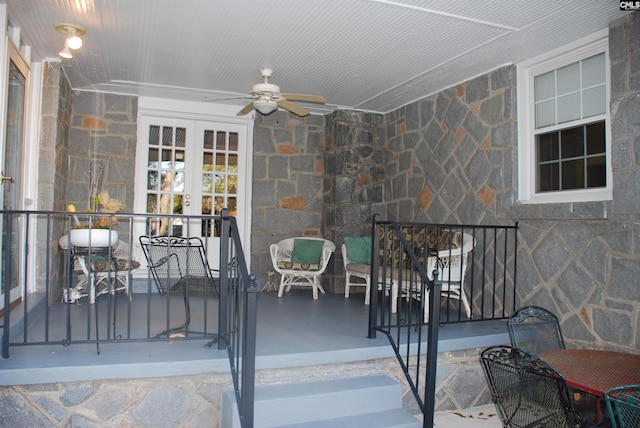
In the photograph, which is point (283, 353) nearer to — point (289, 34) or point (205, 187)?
point (289, 34)

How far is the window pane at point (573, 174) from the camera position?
3.63 metres

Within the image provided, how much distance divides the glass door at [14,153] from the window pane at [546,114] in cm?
412

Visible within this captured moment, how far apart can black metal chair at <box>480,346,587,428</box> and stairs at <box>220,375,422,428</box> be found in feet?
1.94

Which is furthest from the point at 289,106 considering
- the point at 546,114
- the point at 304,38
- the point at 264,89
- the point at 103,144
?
the point at 103,144

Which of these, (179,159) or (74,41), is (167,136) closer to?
(179,159)

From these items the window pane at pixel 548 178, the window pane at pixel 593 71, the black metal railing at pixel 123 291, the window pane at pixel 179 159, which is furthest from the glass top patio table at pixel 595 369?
the window pane at pixel 179 159

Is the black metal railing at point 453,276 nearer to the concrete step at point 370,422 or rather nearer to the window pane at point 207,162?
the concrete step at point 370,422

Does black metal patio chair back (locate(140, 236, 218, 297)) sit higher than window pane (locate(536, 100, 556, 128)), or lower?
lower

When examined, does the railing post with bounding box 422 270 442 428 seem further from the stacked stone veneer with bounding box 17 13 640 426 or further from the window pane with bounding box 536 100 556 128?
the window pane with bounding box 536 100 556 128

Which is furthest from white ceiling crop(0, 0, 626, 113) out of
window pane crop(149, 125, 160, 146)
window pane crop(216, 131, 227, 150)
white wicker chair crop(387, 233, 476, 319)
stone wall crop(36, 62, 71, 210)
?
white wicker chair crop(387, 233, 476, 319)

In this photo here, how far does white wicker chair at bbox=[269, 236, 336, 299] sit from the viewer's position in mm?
5199

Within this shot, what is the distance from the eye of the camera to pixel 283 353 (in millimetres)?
2947

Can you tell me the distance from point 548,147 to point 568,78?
56cm

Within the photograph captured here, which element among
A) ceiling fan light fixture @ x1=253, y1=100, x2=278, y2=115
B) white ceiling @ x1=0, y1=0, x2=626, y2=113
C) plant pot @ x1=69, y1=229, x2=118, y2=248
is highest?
white ceiling @ x1=0, y1=0, x2=626, y2=113
